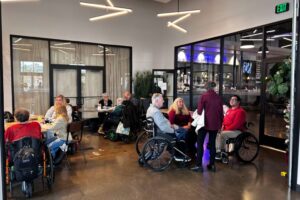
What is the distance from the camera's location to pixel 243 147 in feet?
14.8

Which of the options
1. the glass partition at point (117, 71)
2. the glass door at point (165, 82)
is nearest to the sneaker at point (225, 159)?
the glass door at point (165, 82)

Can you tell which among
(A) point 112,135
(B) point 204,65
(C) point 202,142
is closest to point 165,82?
(B) point 204,65

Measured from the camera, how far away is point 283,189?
333cm

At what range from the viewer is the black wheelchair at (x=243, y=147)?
424 centimetres

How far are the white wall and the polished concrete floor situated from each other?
3.60 meters

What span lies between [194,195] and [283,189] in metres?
1.30

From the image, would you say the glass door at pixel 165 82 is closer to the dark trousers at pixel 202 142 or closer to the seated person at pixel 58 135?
the dark trousers at pixel 202 142

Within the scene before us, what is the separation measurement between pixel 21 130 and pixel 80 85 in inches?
213

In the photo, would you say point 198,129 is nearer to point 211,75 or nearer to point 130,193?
point 130,193

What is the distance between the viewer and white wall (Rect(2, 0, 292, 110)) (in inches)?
254

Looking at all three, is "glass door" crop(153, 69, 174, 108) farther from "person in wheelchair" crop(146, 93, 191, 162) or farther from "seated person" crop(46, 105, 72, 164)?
"seated person" crop(46, 105, 72, 164)

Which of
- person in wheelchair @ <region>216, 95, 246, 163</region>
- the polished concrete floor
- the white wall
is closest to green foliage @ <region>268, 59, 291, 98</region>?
person in wheelchair @ <region>216, 95, 246, 163</region>

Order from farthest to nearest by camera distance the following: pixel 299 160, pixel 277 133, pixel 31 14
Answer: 1. pixel 31 14
2. pixel 277 133
3. pixel 299 160

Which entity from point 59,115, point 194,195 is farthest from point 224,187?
point 59,115
